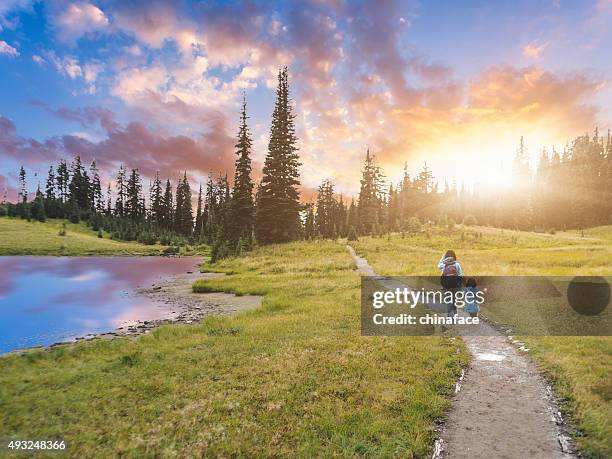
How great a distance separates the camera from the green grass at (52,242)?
61125 mm

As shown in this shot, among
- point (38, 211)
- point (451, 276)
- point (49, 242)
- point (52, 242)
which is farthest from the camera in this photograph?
point (38, 211)

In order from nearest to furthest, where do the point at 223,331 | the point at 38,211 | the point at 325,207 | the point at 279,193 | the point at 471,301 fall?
the point at 223,331, the point at 471,301, the point at 279,193, the point at 38,211, the point at 325,207

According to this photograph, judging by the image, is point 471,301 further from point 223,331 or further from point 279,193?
point 279,193

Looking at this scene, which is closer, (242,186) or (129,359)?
(129,359)

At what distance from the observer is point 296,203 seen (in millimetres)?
52281

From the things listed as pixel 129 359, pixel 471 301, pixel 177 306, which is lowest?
pixel 177 306

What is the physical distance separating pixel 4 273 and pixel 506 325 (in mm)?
45506

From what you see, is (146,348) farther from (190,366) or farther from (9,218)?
(9,218)

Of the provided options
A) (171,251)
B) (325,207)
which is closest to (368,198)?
(325,207)

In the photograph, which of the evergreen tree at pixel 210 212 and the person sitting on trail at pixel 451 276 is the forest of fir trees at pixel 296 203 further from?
the person sitting on trail at pixel 451 276

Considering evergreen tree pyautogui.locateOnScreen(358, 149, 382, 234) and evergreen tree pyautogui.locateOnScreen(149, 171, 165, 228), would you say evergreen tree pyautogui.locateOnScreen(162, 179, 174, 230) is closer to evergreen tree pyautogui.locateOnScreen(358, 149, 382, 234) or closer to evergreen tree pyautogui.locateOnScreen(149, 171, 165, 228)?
evergreen tree pyautogui.locateOnScreen(149, 171, 165, 228)

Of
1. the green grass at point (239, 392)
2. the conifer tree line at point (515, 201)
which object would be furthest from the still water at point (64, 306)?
the conifer tree line at point (515, 201)

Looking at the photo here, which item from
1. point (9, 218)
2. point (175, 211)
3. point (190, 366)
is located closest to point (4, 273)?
point (190, 366)

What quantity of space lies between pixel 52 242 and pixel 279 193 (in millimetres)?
47000
